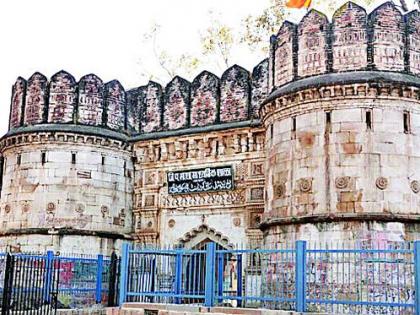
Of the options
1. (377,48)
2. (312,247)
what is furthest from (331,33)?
(312,247)

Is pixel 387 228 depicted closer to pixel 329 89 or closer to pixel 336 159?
pixel 336 159

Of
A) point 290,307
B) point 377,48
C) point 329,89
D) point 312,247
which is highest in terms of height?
point 377,48

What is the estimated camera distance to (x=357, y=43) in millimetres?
12242

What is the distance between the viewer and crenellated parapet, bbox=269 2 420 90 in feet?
40.0

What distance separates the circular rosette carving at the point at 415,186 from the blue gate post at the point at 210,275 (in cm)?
423

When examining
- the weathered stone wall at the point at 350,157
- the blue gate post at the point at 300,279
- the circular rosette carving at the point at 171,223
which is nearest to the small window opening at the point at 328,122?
the weathered stone wall at the point at 350,157

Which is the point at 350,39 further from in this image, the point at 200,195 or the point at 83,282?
the point at 83,282

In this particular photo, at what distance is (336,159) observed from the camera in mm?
11836

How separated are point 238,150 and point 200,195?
134 centimetres

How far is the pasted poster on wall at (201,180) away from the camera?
1454 cm

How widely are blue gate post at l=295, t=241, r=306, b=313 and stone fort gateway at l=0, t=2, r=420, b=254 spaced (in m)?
2.87

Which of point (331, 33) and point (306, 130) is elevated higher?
point (331, 33)

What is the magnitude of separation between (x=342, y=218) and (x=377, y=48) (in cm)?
324

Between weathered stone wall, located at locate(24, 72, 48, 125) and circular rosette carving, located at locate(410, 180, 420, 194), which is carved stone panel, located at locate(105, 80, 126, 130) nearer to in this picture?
weathered stone wall, located at locate(24, 72, 48, 125)
